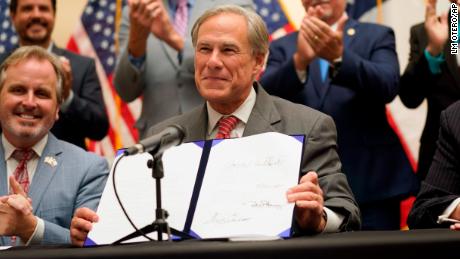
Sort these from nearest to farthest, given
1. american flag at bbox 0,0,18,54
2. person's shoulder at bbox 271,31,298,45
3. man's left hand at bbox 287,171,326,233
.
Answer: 1. man's left hand at bbox 287,171,326,233
2. person's shoulder at bbox 271,31,298,45
3. american flag at bbox 0,0,18,54

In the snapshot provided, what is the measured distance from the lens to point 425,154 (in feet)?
16.4

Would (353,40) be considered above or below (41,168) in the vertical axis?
above

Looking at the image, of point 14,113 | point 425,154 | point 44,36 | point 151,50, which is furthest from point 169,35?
point 425,154

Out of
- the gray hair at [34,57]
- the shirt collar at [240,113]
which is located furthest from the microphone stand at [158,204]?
the gray hair at [34,57]

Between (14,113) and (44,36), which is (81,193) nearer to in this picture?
(14,113)

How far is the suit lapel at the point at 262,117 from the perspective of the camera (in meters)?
3.60

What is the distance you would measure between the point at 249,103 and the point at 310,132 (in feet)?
1.11

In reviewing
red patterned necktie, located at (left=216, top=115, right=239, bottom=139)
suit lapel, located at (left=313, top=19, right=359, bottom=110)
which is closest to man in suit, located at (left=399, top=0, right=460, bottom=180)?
suit lapel, located at (left=313, top=19, right=359, bottom=110)

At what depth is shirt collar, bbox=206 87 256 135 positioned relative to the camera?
3719 millimetres

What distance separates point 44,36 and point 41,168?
1.52 metres

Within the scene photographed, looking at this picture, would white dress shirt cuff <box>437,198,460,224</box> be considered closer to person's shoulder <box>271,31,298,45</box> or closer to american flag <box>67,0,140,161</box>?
person's shoulder <box>271,31,298,45</box>

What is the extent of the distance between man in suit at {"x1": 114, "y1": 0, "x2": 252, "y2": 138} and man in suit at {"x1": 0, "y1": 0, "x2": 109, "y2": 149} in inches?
8.2

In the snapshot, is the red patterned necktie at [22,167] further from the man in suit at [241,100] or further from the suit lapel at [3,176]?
the man in suit at [241,100]

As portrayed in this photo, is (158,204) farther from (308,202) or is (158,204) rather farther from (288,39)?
(288,39)
